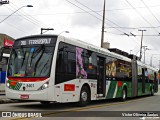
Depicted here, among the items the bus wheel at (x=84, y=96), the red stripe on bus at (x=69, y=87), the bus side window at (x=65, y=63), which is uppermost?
the bus side window at (x=65, y=63)

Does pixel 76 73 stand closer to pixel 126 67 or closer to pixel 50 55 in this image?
→ pixel 50 55

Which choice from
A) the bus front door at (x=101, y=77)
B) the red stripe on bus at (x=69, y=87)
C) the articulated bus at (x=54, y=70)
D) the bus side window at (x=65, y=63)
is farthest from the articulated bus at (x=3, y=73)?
the red stripe on bus at (x=69, y=87)

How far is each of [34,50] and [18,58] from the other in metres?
0.83

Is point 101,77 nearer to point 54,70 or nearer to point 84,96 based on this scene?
point 84,96

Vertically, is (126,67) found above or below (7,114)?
above

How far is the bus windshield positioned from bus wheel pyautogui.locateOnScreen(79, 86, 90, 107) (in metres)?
2.85

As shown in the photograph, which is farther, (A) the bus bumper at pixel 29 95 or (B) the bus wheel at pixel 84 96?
(B) the bus wheel at pixel 84 96

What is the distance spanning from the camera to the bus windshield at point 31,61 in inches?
518

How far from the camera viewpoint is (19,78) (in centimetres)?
1339

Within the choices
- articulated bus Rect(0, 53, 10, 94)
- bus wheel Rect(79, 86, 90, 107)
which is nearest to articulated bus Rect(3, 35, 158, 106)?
bus wheel Rect(79, 86, 90, 107)

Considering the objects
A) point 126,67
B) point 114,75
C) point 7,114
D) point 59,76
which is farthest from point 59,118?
point 126,67

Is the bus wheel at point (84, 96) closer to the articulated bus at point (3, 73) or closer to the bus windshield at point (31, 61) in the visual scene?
the bus windshield at point (31, 61)

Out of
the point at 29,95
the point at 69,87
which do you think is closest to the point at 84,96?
the point at 69,87

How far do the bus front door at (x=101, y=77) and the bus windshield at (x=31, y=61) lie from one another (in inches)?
187
